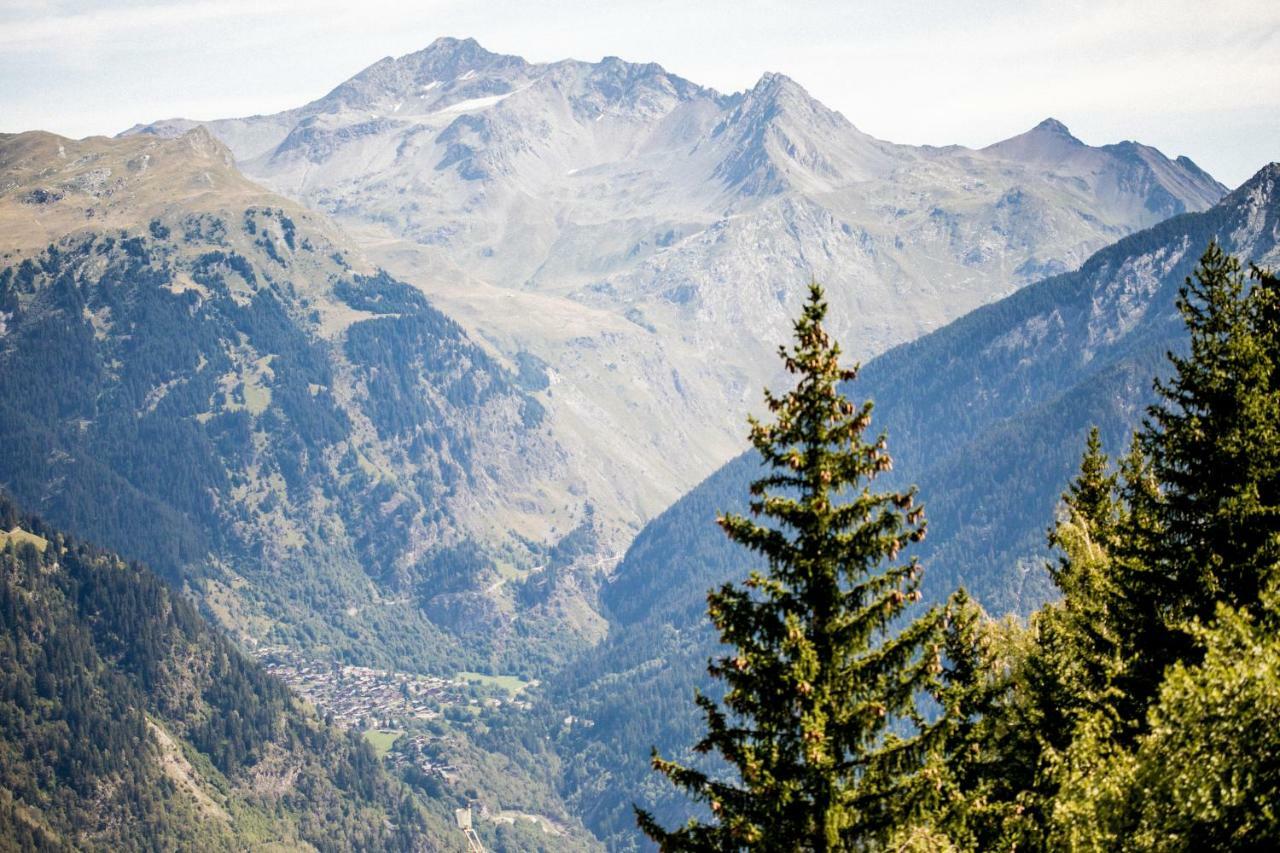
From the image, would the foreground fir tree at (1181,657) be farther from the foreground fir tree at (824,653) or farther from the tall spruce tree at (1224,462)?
the foreground fir tree at (824,653)

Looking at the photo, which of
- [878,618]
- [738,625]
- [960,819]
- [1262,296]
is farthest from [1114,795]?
[1262,296]

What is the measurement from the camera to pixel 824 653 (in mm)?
29531

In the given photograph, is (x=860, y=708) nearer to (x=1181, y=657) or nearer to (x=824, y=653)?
(x=824, y=653)

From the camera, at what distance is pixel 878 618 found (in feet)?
95.3

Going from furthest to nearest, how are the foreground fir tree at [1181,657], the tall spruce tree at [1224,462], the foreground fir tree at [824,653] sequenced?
the tall spruce tree at [1224,462], the foreground fir tree at [1181,657], the foreground fir tree at [824,653]

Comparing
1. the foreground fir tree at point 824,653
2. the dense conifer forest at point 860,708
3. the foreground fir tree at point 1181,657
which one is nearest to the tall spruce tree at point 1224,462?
the foreground fir tree at point 1181,657

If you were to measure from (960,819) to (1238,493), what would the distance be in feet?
50.0

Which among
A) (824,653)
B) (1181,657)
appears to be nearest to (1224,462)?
(1181,657)

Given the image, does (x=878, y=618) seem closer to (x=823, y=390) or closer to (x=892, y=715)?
(x=892, y=715)

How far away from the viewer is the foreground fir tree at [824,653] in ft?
95.2

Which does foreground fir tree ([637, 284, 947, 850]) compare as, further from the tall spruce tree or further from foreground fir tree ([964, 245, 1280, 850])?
the tall spruce tree

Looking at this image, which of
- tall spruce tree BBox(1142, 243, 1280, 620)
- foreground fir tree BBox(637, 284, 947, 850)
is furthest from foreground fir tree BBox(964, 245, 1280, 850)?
foreground fir tree BBox(637, 284, 947, 850)

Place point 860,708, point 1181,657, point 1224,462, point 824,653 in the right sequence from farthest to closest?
point 1181,657
point 1224,462
point 824,653
point 860,708

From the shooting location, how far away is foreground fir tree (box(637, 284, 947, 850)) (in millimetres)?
29031
